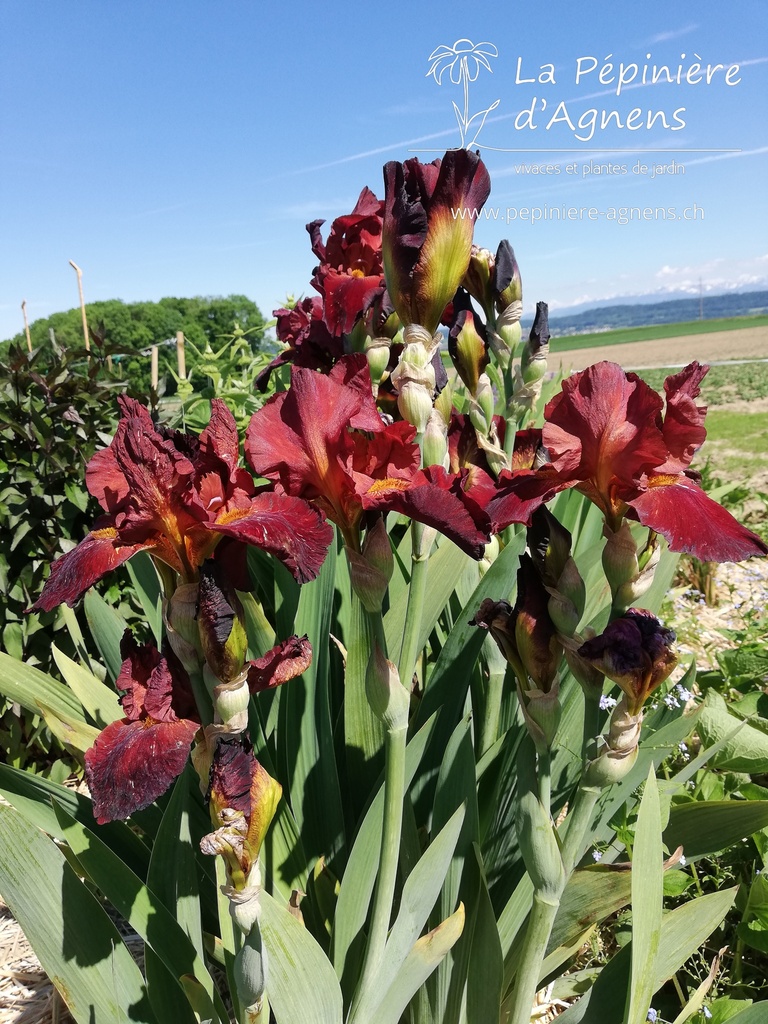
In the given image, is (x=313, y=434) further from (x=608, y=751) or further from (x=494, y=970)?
(x=494, y=970)

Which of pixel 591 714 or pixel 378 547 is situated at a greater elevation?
pixel 378 547

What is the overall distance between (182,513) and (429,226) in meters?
0.54

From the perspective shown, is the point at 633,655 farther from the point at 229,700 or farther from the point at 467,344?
the point at 467,344

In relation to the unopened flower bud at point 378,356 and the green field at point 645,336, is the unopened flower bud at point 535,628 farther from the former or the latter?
the green field at point 645,336

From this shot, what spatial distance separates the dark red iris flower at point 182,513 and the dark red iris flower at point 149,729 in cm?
15

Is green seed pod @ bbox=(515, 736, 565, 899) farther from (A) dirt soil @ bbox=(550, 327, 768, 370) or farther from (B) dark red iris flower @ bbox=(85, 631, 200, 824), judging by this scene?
(A) dirt soil @ bbox=(550, 327, 768, 370)

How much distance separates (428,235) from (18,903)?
1.21 m

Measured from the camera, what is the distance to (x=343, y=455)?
3.11 ft

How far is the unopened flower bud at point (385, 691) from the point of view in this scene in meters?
1.00

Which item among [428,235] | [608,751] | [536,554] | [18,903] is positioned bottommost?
[18,903]

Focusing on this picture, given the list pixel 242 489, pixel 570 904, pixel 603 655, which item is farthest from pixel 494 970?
pixel 242 489

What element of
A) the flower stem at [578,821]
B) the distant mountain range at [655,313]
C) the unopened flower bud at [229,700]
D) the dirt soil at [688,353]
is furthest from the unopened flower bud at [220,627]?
the distant mountain range at [655,313]

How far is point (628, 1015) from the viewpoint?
1.04 meters

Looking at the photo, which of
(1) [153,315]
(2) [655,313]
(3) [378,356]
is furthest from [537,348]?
(2) [655,313]
